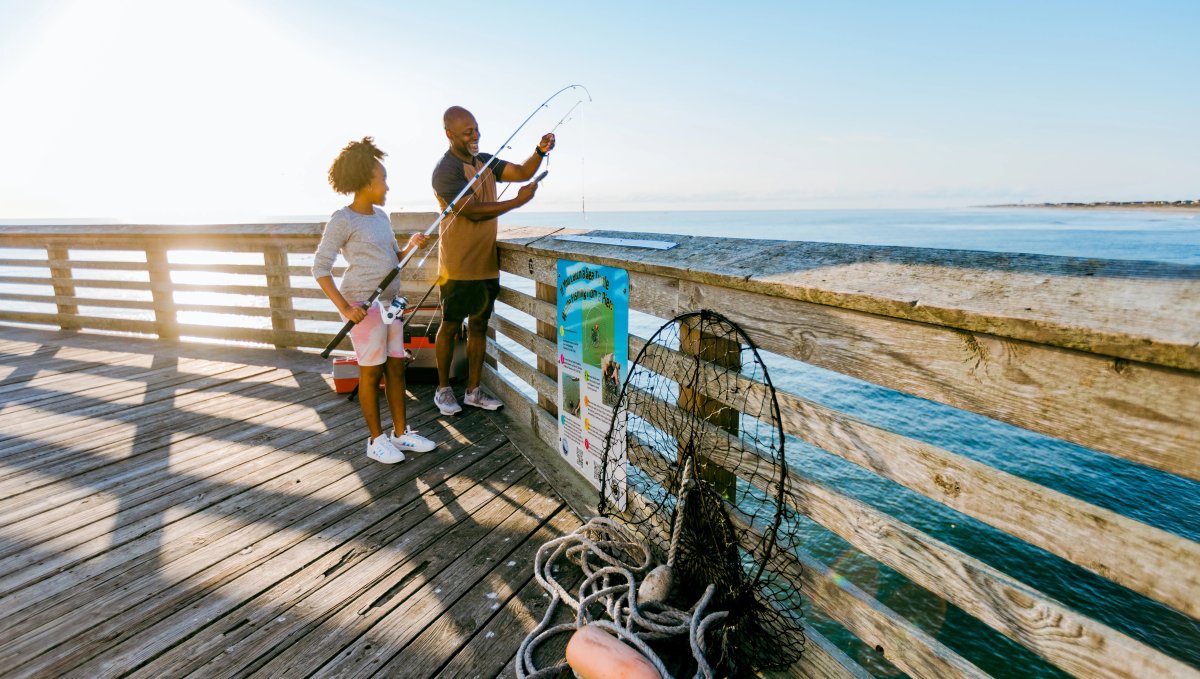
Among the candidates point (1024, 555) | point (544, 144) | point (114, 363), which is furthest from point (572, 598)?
point (1024, 555)

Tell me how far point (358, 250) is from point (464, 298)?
89 cm

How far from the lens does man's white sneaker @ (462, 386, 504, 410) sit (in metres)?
4.46

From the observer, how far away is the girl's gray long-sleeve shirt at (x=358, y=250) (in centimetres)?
330

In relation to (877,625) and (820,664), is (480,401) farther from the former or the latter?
(877,625)

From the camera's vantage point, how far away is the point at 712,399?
2.32 meters

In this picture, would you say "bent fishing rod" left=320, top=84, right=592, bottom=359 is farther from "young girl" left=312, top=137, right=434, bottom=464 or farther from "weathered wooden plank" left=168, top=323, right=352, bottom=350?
"weathered wooden plank" left=168, top=323, right=352, bottom=350

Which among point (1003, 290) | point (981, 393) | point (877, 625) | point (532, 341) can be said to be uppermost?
point (1003, 290)

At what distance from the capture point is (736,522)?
2283 mm

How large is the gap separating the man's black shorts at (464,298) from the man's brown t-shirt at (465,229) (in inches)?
1.8

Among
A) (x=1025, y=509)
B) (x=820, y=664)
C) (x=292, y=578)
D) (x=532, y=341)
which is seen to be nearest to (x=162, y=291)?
(x=532, y=341)

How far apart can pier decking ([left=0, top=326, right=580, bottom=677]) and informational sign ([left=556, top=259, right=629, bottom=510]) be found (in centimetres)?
38

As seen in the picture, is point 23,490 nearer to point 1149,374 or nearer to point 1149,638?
point 1149,374

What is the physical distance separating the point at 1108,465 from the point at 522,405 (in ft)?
41.7

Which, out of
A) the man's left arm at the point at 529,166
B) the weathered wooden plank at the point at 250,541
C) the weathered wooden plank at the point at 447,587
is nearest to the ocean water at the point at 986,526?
the man's left arm at the point at 529,166
